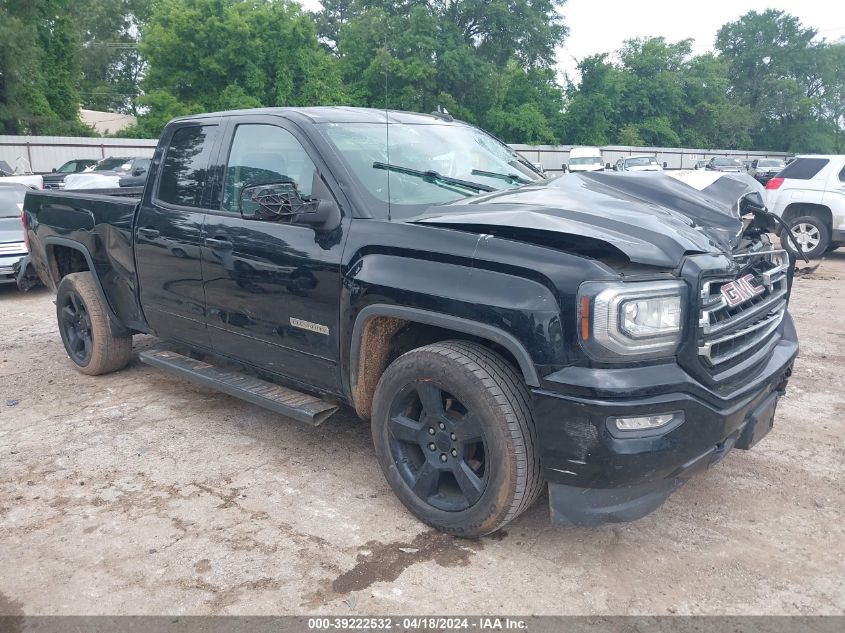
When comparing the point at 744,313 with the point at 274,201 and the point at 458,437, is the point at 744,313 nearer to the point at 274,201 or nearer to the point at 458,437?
the point at 458,437

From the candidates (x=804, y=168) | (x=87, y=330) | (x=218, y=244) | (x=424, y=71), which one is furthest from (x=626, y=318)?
(x=424, y=71)

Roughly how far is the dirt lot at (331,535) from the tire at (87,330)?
808 millimetres

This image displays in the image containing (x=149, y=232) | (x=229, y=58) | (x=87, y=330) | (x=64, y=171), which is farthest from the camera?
(x=229, y=58)

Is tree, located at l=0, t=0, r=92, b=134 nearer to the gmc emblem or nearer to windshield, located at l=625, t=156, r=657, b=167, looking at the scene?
windshield, located at l=625, t=156, r=657, b=167

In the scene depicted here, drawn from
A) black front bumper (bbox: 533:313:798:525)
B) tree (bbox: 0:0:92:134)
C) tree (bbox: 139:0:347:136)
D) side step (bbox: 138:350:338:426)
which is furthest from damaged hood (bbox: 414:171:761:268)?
tree (bbox: 0:0:92:134)

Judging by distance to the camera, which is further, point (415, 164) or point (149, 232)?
point (149, 232)

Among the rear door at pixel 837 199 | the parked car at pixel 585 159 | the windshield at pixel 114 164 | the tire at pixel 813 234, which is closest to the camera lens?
the rear door at pixel 837 199

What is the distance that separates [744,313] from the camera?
117 inches

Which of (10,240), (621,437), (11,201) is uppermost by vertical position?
(11,201)

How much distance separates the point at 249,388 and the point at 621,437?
2261mm

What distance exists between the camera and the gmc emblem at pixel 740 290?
2879 mm

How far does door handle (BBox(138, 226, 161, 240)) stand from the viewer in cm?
452

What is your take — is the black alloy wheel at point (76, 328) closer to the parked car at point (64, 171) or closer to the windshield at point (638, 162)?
the parked car at point (64, 171)

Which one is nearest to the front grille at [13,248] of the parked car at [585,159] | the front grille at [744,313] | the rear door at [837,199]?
the front grille at [744,313]
